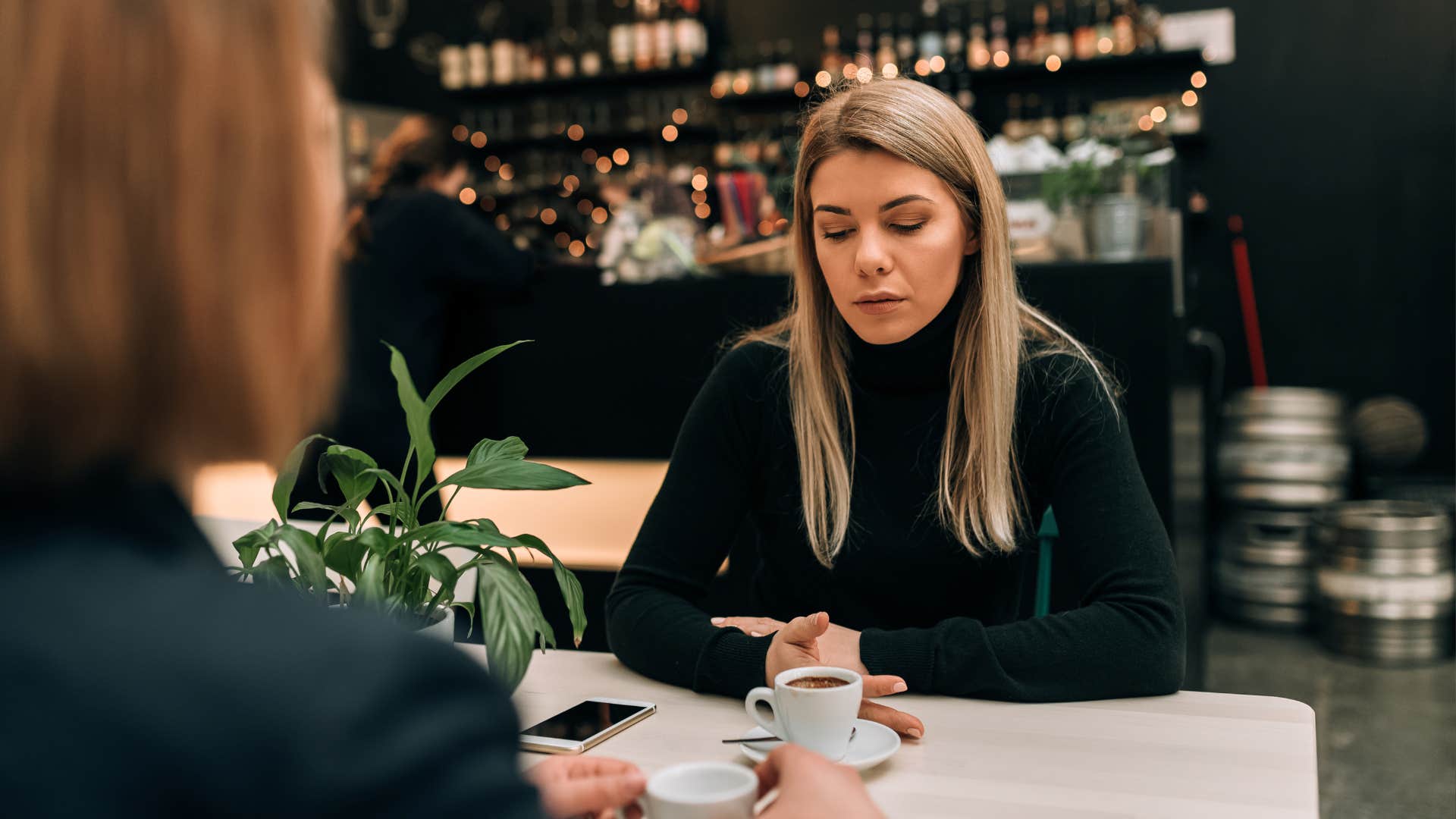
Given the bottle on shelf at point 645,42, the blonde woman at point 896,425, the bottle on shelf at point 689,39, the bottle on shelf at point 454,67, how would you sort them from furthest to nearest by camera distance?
1. the bottle on shelf at point 454,67
2. the bottle on shelf at point 645,42
3. the bottle on shelf at point 689,39
4. the blonde woman at point 896,425

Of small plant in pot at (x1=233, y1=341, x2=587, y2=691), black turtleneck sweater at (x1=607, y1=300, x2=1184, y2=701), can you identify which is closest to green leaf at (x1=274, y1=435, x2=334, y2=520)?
small plant in pot at (x1=233, y1=341, x2=587, y2=691)

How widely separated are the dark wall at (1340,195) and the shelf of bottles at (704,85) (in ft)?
1.08

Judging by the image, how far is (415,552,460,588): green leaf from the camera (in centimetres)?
94

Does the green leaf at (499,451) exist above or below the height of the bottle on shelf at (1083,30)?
below

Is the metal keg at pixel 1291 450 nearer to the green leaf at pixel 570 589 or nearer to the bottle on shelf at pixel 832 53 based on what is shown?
the bottle on shelf at pixel 832 53

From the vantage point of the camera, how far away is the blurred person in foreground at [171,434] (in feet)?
1.18

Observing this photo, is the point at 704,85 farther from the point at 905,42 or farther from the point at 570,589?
the point at 570,589

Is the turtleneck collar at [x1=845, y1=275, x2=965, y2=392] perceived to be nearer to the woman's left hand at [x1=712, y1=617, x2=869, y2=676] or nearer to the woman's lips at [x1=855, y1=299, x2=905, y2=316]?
the woman's lips at [x1=855, y1=299, x2=905, y2=316]

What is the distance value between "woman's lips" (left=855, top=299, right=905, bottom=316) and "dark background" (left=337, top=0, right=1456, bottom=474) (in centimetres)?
390

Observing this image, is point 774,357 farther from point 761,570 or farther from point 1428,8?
point 1428,8

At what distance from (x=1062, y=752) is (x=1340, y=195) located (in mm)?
4840

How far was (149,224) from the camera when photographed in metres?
0.42

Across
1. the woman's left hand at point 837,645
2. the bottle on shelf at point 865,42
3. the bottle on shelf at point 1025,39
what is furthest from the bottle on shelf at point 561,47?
the woman's left hand at point 837,645

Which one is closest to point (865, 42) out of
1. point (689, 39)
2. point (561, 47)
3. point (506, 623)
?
point (689, 39)
